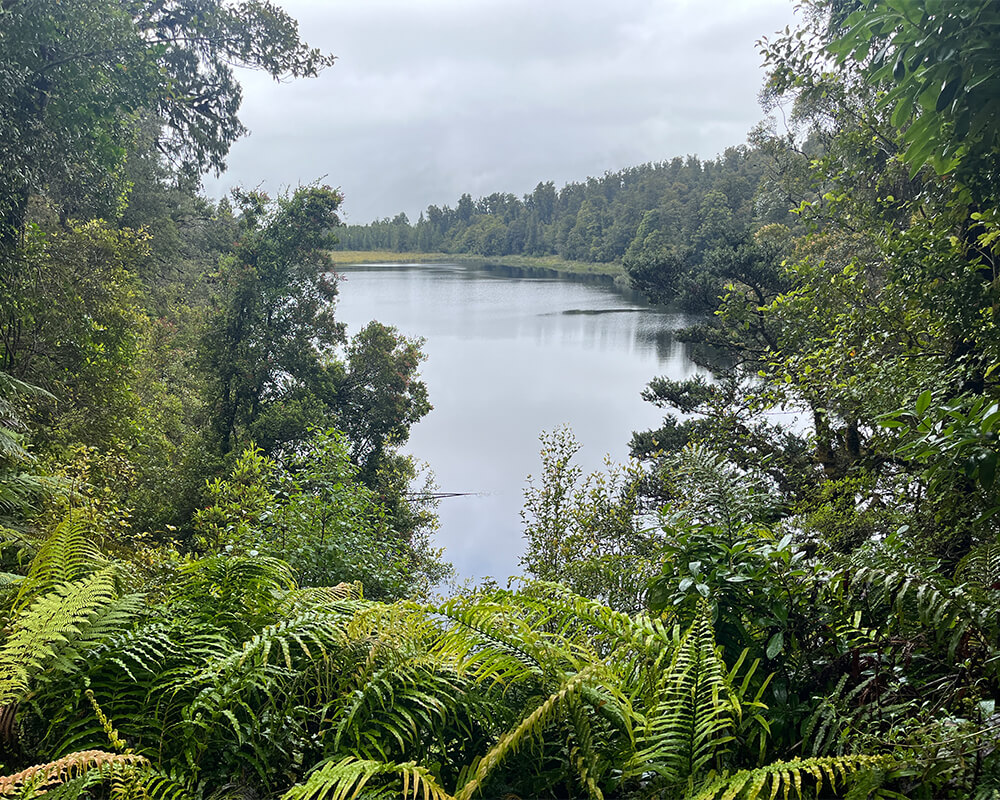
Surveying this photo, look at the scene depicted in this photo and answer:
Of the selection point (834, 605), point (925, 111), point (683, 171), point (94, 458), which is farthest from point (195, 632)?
point (683, 171)

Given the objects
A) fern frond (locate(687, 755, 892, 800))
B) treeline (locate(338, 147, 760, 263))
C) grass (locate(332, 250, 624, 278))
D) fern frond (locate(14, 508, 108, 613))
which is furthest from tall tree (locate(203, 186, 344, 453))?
grass (locate(332, 250, 624, 278))

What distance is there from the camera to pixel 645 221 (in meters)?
46.5

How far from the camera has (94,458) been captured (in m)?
7.25

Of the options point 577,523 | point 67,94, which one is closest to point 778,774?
point 577,523

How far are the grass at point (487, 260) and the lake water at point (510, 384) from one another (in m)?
17.2

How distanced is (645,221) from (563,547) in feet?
138

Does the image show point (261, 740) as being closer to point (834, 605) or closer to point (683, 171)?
point (834, 605)

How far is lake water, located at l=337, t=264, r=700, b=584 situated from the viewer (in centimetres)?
1944

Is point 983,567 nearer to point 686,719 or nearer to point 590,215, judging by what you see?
point 686,719

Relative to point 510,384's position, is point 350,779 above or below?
above

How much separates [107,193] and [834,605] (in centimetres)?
933

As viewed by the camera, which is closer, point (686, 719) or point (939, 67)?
point (686, 719)

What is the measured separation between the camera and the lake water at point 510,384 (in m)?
19.4

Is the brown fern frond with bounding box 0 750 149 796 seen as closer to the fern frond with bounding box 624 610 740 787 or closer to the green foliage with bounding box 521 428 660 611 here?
the fern frond with bounding box 624 610 740 787
